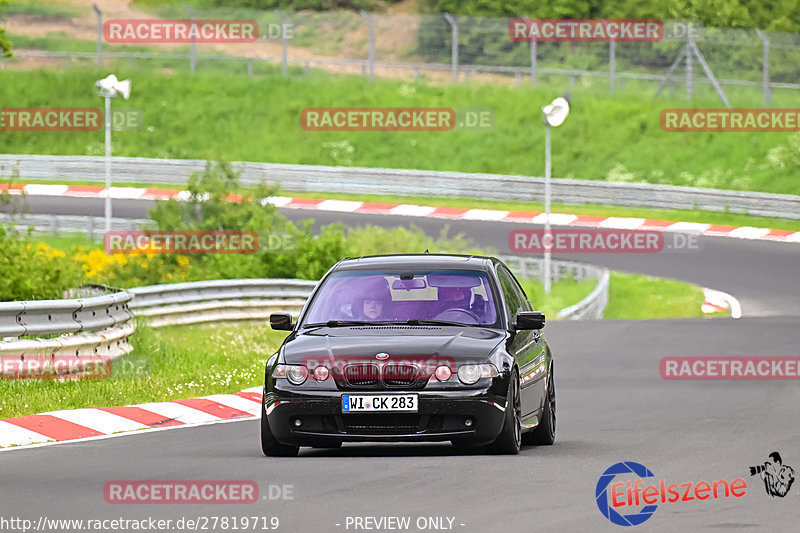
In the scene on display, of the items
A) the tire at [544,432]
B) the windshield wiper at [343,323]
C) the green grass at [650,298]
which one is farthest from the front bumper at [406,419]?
the green grass at [650,298]

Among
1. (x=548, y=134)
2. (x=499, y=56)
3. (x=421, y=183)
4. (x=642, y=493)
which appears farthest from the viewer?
(x=499, y=56)

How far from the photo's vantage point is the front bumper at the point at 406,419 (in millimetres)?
11523

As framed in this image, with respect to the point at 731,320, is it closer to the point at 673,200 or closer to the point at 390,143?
the point at 673,200

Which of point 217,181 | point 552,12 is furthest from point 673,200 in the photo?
point 552,12

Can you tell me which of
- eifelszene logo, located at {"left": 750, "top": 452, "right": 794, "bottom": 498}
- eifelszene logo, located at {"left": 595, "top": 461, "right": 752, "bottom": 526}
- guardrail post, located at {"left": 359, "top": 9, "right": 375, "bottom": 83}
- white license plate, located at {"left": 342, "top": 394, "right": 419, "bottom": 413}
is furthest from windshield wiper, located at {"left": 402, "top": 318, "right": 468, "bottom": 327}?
guardrail post, located at {"left": 359, "top": 9, "right": 375, "bottom": 83}

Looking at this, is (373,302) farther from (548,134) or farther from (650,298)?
(650,298)

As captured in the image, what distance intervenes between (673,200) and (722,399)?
27705 mm

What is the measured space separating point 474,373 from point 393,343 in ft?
1.98

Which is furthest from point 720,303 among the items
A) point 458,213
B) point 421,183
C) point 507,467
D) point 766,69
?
point 507,467

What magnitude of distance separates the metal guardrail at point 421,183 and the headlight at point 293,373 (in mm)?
32558

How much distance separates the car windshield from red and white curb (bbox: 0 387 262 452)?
220cm

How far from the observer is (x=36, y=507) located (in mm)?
9484

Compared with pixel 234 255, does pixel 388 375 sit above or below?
above

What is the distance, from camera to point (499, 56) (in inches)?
2094
